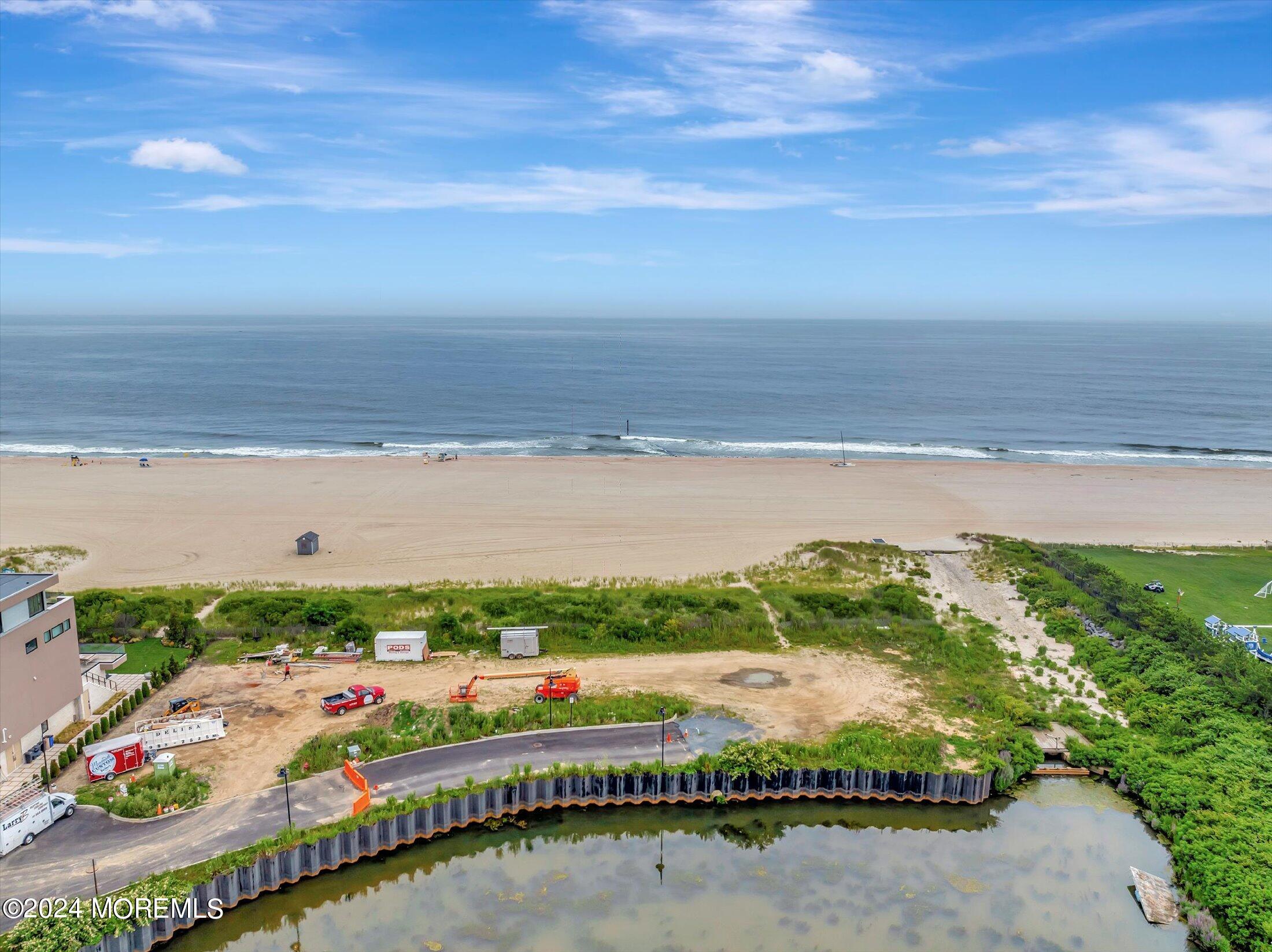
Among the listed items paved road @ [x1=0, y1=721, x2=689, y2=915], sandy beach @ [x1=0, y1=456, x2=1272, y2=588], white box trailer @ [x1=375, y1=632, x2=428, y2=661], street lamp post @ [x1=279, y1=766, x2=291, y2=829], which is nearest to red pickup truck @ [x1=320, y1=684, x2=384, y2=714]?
white box trailer @ [x1=375, y1=632, x2=428, y2=661]

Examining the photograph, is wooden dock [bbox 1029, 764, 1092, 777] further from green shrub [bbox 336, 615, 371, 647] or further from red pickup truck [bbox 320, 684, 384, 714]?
green shrub [bbox 336, 615, 371, 647]

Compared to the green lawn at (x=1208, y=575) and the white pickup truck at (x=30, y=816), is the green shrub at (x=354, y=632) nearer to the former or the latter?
the white pickup truck at (x=30, y=816)

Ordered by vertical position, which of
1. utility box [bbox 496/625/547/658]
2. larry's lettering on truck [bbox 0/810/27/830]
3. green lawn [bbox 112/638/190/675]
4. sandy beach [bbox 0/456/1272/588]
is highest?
sandy beach [bbox 0/456/1272/588]

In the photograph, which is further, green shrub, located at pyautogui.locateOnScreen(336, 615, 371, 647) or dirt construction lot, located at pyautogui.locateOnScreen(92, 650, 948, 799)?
green shrub, located at pyautogui.locateOnScreen(336, 615, 371, 647)

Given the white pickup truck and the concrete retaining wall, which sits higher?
the white pickup truck

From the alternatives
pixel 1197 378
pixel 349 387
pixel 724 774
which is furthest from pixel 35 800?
pixel 1197 378

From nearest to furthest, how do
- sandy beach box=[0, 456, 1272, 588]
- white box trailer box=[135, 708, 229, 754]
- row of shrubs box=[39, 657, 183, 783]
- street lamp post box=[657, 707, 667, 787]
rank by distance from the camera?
row of shrubs box=[39, 657, 183, 783] → street lamp post box=[657, 707, 667, 787] → white box trailer box=[135, 708, 229, 754] → sandy beach box=[0, 456, 1272, 588]

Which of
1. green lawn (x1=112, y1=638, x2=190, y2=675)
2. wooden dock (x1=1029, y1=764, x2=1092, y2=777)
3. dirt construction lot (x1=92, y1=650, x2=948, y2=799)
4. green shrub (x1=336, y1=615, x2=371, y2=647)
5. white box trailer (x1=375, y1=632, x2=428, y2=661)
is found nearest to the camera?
wooden dock (x1=1029, y1=764, x2=1092, y2=777)

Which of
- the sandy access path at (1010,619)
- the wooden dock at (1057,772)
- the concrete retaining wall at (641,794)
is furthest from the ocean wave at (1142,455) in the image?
the concrete retaining wall at (641,794)
